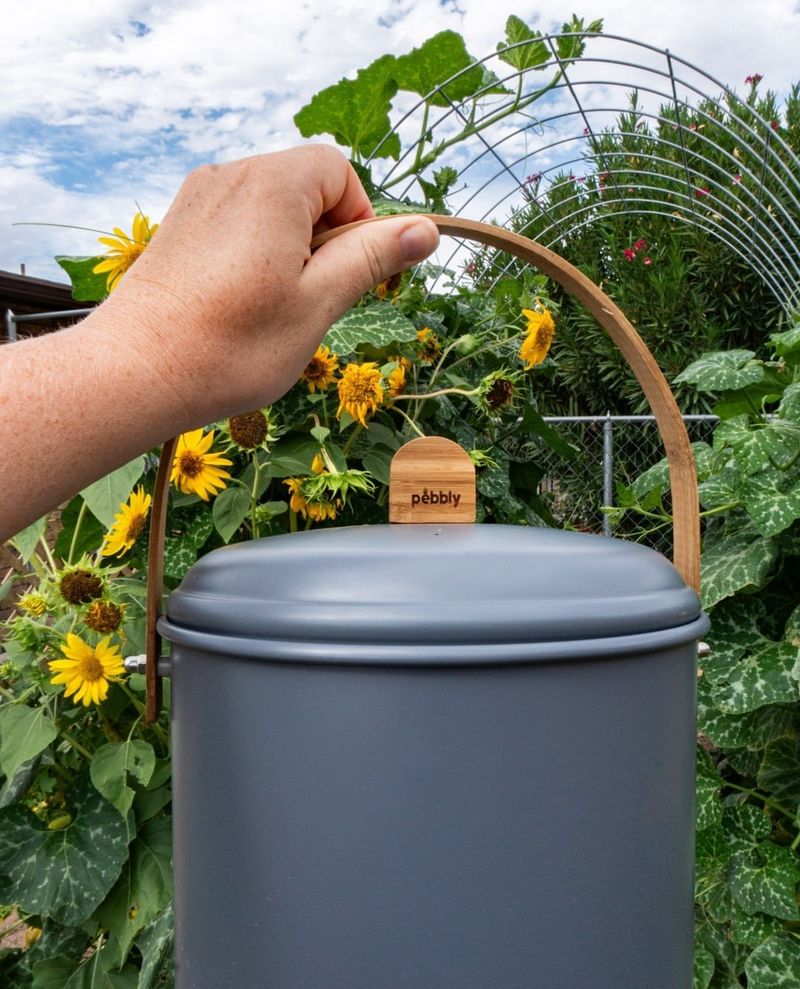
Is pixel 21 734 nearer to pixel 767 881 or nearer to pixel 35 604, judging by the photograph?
pixel 35 604

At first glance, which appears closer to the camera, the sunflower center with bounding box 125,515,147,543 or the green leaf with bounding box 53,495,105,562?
the sunflower center with bounding box 125,515,147,543

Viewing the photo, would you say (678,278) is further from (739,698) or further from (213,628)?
(213,628)

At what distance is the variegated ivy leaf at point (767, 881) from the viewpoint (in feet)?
4.01

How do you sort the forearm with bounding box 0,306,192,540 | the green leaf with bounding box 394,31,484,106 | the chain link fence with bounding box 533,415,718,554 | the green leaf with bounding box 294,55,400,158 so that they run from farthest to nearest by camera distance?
the chain link fence with bounding box 533,415,718,554 → the green leaf with bounding box 394,31,484,106 → the green leaf with bounding box 294,55,400,158 → the forearm with bounding box 0,306,192,540

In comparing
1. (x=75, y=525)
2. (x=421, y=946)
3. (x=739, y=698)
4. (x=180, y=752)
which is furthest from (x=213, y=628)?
(x=739, y=698)

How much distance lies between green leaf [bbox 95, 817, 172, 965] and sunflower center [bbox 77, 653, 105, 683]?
0.25 m

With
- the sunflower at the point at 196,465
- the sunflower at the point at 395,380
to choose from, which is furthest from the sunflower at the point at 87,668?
the sunflower at the point at 395,380

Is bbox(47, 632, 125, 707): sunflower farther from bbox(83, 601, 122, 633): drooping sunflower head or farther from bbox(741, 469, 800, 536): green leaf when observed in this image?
bbox(741, 469, 800, 536): green leaf

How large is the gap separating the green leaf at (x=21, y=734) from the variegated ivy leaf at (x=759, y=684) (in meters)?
0.91

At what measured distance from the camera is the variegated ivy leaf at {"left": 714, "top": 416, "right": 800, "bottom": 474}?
4.19 feet

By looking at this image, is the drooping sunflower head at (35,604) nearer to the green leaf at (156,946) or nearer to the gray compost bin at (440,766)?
the green leaf at (156,946)

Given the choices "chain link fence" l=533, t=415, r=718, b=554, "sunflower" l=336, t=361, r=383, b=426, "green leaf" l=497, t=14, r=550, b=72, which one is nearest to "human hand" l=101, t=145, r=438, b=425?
"sunflower" l=336, t=361, r=383, b=426

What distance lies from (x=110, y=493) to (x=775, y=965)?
3.66ft

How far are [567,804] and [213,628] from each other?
30 cm
